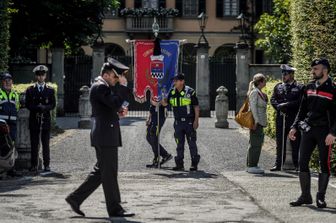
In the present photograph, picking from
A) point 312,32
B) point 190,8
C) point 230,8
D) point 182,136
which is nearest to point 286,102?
point 312,32

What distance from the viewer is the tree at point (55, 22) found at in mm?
33594

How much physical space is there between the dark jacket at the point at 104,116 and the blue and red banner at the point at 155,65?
269 inches

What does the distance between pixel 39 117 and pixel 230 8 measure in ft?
145

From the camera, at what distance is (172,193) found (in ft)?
39.2

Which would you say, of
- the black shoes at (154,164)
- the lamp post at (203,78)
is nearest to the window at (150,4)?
the lamp post at (203,78)

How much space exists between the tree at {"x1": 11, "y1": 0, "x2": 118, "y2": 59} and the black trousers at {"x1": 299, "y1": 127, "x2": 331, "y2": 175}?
23532 mm

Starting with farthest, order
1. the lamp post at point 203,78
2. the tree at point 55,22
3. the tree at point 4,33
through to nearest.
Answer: the tree at point 55,22, the lamp post at point 203,78, the tree at point 4,33

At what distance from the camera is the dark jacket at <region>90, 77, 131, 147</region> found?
9.90m

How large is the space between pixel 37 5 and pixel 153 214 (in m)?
24.8

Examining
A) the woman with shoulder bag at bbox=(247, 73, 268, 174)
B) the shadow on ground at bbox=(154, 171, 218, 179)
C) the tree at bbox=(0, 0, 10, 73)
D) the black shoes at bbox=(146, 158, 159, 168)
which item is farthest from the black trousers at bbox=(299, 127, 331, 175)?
the tree at bbox=(0, 0, 10, 73)

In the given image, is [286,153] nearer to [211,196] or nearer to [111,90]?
[211,196]

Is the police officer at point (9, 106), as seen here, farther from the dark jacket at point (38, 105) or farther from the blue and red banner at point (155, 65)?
the blue and red banner at point (155, 65)

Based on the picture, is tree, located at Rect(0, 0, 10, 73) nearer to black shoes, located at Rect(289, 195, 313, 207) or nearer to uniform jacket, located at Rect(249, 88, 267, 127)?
uniform jacket, located at Rect(249, 88, 267, 127)

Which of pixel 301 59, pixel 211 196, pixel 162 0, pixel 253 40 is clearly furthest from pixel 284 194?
pixel 162 0
